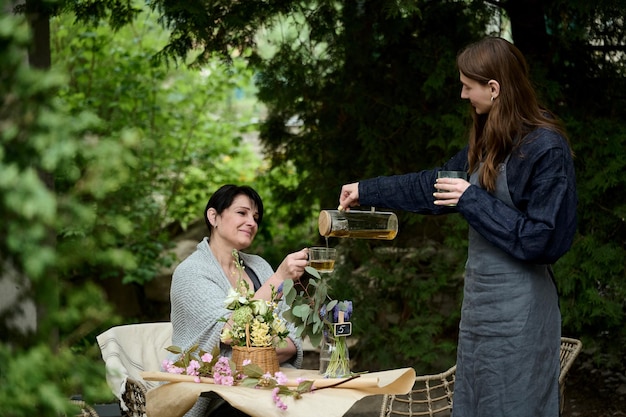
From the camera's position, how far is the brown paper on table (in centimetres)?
258

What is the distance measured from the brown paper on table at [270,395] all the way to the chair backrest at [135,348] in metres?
0.53

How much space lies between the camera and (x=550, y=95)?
181 inches

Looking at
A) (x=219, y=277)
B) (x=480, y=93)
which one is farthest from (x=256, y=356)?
(x=480, y=93)

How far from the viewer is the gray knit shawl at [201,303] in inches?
121

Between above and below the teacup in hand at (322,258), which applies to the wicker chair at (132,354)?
below

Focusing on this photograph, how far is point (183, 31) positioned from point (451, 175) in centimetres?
229

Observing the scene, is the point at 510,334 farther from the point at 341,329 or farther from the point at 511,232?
the point at 341,329

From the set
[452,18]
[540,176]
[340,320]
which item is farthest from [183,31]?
[540,176]

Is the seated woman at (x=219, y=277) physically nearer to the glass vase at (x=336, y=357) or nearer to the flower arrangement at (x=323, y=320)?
the flower arrangement at (x=323, y=320)

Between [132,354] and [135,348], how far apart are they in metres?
0.04

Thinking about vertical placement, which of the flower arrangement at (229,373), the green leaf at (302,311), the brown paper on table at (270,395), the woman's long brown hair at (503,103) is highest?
the woman's long brown hair at (503,103)

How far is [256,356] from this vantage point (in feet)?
9.14

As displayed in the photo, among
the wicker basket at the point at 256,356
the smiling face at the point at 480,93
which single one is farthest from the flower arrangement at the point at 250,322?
the smiling face at the point at 480,93

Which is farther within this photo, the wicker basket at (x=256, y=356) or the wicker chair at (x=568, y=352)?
the wicker chair at (x=568, y=352)
